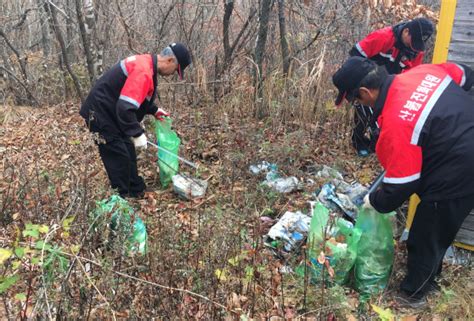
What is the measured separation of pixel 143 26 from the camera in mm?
7816

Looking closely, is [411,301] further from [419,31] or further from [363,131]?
[419,31]

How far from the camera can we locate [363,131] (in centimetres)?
512

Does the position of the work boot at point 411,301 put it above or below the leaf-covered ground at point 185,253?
below

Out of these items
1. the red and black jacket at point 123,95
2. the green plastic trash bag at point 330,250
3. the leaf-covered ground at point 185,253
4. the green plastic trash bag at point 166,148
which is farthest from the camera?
the green plastic trash bag at point 166,148

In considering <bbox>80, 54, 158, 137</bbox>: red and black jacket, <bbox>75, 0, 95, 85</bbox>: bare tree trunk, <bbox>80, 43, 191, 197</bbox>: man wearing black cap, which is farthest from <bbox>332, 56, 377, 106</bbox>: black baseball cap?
<bbox>75, 0, 95, 85</bbox>: bare tree trunk

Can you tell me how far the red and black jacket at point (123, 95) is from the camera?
391 centimetres

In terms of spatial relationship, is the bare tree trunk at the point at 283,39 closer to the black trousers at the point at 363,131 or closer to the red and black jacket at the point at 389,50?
the red and black jacket at the point at 389,50

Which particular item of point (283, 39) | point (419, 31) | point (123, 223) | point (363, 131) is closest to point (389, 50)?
point (419, 31)

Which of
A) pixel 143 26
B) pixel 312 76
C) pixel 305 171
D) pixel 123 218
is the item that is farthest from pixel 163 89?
pixel 123 218

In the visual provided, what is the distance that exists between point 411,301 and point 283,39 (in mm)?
4560

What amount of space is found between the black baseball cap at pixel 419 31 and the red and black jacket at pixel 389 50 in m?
0.13

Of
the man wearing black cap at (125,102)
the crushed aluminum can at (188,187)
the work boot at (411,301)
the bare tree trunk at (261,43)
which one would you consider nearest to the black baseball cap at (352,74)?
the work boot at (411,301)

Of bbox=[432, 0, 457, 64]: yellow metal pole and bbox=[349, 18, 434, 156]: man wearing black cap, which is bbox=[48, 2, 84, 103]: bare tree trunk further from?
bbox=[432, 0, 457, 64]: yellow metal pole

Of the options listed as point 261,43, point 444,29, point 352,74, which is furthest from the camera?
point 261,43
